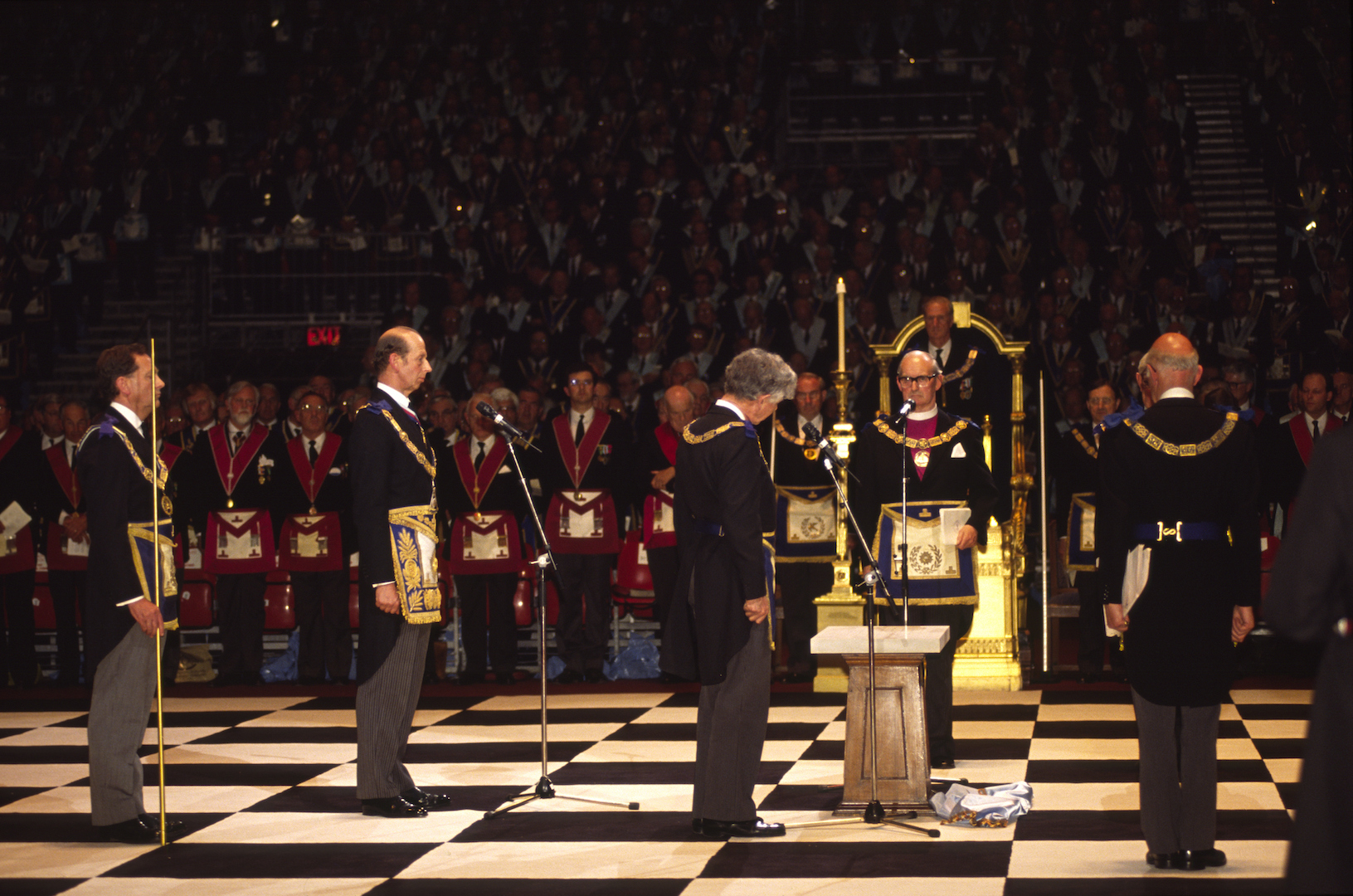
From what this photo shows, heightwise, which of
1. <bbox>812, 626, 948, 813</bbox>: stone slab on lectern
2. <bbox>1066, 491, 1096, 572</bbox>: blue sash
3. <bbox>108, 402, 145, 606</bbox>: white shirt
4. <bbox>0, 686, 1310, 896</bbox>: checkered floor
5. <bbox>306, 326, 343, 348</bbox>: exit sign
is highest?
<bbox>306, 326, 343, 348</bbox>: exit sign

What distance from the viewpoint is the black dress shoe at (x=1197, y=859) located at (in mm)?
4641

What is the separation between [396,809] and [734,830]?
1.32 m

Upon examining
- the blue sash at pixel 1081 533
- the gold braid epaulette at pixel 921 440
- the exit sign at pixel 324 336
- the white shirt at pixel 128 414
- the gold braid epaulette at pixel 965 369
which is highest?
the exit sign at pixel 324 336

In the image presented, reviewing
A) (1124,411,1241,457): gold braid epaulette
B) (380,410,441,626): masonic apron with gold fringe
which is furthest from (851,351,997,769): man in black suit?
(380,410,441,626): masonic apron with gold fringe

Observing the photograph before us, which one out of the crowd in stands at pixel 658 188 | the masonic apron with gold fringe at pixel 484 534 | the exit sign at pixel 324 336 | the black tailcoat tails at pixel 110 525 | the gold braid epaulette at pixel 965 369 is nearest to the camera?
the black tailcoat tails at pixel 110 525

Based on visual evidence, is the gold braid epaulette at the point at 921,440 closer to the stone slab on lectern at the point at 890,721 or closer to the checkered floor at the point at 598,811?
the stone slab on lectern at the point at 890,721

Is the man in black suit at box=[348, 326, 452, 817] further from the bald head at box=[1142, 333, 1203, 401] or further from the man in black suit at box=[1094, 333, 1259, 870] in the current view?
the bald head at box=[1142, 333, 1203, 401]

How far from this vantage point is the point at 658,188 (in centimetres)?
1483

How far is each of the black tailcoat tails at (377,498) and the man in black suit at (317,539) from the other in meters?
4.10

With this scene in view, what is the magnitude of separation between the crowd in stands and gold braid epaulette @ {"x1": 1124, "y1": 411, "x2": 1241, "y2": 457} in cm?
541

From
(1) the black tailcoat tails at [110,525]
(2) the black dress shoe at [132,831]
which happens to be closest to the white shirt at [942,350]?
(1) the black tailcoat tails at [110,525]

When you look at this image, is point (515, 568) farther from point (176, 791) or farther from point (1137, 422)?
point (1137, 422)

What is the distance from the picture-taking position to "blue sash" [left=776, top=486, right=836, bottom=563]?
960 centimetres

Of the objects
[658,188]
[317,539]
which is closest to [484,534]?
[317,539]
